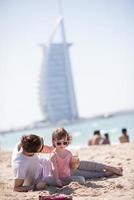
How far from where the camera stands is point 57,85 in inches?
4360

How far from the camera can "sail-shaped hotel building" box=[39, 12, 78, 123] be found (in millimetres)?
106688

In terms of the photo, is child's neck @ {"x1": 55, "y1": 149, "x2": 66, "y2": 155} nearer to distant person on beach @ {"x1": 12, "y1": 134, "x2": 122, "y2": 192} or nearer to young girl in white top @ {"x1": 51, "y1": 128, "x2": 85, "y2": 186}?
young girl in white top @ {"x1": 51, "y1": 128, "x2": 85, "y2": 186}

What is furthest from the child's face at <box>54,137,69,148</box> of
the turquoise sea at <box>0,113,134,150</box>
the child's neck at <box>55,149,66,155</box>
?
the turquoise sea at <box>0,113,134,150</box>

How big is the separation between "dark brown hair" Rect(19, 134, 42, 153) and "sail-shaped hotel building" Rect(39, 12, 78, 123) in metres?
99.9

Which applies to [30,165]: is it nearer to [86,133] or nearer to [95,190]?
[95,190]

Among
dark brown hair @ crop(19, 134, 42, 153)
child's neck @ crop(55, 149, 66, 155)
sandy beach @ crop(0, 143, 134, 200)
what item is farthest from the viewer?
child's neck @ crop(55, 149, 66, 155)

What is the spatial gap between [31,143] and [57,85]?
348ft

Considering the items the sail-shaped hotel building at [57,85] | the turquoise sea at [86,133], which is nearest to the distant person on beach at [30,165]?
the turquoise sea at [86,133]

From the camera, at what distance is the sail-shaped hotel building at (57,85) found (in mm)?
106688

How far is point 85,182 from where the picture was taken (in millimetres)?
5113

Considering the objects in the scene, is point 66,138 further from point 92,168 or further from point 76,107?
point 76,107

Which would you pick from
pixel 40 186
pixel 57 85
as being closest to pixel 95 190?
pixel 40 186

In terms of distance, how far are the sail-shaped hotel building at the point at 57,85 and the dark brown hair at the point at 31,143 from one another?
3932 inches

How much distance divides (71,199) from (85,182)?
1.15 meters
